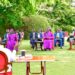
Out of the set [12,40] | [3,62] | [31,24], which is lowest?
[3,62]

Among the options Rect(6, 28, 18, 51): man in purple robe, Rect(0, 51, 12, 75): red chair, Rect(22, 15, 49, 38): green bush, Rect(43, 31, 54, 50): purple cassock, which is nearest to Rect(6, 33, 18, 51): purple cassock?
Rect(6, 28, 18, 51): man in purple robe

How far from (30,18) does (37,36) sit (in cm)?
1557

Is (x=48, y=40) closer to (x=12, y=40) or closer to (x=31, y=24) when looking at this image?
(x=12, y=40)

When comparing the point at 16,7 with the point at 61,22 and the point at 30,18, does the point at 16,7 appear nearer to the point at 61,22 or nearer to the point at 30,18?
the point at 30,18

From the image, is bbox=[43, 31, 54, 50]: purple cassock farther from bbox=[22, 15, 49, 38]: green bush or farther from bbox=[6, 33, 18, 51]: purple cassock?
bbox=[22, 15, 49, 38]: green bush

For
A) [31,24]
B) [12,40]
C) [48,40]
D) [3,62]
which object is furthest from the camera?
[31,24]

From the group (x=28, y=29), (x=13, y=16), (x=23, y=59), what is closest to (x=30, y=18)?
(x=28, y=29)

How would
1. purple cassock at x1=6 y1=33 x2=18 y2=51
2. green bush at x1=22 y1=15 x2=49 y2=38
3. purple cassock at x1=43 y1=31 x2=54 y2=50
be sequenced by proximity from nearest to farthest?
purple cassock at x1=6 y1=33 x2=18 y2=51 < purple cassock at x1=43 y1=31 x2=54 y2=50 < green bush at x1=22 y1=15 x2=49 y2=38

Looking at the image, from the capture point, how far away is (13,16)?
3322 centimetres

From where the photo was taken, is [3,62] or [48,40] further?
[48,40]

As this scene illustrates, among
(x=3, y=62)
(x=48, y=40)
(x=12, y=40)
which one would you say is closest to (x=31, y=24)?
(x=48, y=40)

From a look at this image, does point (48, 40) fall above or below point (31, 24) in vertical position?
below

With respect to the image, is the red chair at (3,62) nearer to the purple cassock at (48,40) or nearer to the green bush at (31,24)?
the purple cassock at (48,40)

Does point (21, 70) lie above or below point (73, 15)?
below
